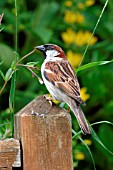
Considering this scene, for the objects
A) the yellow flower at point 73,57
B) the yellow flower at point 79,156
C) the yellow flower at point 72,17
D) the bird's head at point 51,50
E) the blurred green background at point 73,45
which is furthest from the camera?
the yellow flower at point 72,17

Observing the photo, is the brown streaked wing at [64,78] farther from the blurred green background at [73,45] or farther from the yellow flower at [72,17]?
the yellow flower at [72,17]

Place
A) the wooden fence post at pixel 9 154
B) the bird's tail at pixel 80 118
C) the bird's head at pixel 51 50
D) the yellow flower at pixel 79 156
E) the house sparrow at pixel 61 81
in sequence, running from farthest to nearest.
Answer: the yellow flower at pixel 79 156
the bird's head at pixel 51 50
the house sparrow at pixel 61 81
the bird's tail at pixel 80 118
the wooden fence post at pixel 9 154

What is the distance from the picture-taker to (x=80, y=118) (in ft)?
8.14

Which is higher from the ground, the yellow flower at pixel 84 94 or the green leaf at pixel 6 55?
the green leaf at pixel 6 55

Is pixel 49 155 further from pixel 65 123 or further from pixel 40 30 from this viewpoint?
pixel 40 30

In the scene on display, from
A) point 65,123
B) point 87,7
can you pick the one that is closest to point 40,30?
point 87,7

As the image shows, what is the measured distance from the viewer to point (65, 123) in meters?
2.10

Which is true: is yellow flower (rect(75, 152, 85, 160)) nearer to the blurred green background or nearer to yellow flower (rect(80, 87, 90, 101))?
the blurred green background

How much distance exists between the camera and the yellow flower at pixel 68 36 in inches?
209

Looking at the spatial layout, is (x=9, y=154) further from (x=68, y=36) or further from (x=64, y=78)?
(x=68, y=36)

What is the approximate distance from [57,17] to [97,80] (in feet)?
2.97

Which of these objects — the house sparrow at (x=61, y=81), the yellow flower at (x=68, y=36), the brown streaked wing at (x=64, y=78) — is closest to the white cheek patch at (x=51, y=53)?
the house sparrow at (x=61, y=81)

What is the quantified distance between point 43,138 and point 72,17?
3.41 meters

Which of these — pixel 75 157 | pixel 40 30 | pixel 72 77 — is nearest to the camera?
pixel 72 77
